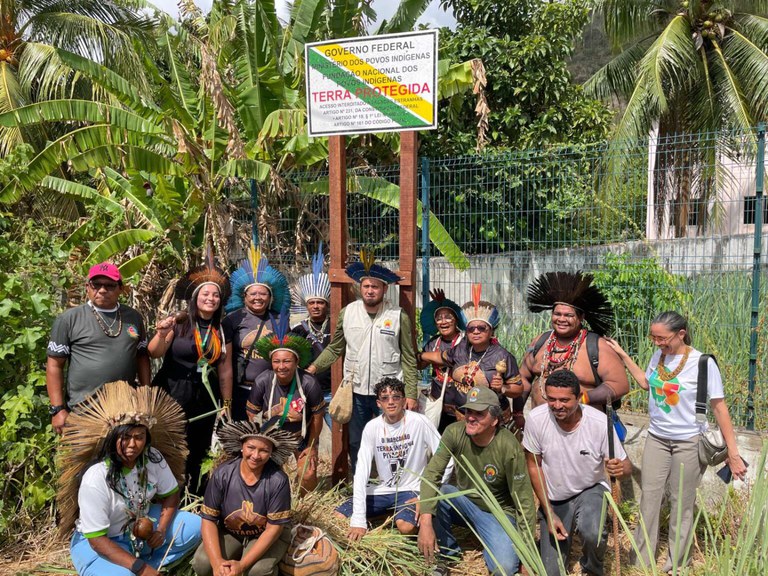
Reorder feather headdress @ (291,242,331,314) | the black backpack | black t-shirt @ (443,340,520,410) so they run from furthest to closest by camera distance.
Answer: feather headdress @ (291,242,331,314) < black t-shirt @ (443,340,520,410) < the black backpack

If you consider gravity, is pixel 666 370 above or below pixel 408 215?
below

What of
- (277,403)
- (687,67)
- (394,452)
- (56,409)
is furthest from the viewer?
(687,67)

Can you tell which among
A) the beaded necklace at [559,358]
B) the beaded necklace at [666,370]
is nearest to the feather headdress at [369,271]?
the beaded necklace at [559,358]

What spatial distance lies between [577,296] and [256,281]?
2409 millimetres

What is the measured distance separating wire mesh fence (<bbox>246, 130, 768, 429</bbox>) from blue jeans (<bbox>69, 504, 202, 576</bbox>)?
9.97ft

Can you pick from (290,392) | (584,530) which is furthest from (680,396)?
(290,392)

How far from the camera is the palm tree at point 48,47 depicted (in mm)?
11836

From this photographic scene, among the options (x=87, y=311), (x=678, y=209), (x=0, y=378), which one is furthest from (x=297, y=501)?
(x=678, y=209)

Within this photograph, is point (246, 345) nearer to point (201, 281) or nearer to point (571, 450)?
point (201, 281)

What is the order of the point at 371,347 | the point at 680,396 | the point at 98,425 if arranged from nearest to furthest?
the point at 98,425, the point at 680,396, the point at 371,347

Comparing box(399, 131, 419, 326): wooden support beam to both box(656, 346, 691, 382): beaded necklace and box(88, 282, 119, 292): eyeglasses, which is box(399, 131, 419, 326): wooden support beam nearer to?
box(656, 346, 691, 382): beaded necklace

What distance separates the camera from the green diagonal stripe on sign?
187 inches

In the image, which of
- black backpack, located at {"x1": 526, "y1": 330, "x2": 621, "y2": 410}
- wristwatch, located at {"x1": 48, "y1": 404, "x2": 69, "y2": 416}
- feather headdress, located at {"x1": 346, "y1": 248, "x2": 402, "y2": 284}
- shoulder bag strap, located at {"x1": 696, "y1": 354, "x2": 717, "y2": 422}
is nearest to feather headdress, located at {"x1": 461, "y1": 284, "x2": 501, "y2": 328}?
feather headdress, located at {"x1": 346, "y1": 248, "x2": 402, "y2": 284}

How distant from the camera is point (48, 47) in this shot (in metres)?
12.0
